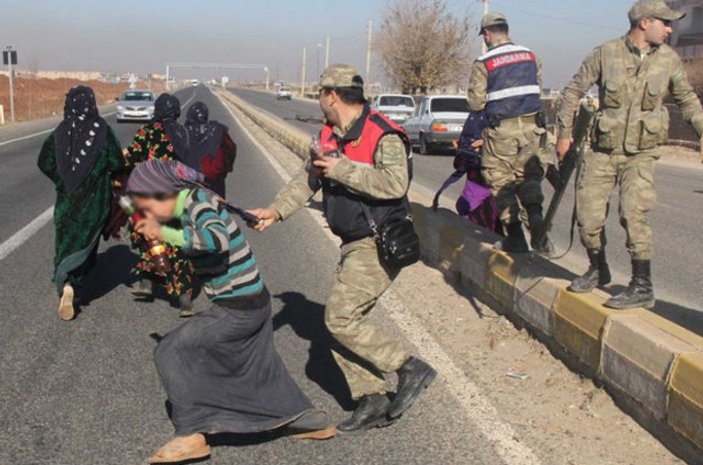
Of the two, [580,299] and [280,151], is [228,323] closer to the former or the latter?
[580,299]

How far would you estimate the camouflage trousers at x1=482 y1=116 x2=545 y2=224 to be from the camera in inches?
250

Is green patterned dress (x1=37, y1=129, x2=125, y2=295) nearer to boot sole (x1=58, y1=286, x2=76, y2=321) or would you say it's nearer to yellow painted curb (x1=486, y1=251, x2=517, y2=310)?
boot sole (x1=58, y1=286, x2=76, y2=321)

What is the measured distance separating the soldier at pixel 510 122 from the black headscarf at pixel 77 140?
2.93 m

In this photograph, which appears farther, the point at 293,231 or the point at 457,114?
the point at 457,114

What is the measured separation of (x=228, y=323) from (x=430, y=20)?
56194mm

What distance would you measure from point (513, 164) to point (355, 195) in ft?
8.85

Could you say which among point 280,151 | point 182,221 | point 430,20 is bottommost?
point 280,151

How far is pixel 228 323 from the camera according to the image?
373cm

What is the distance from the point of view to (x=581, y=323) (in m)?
A: 4.54

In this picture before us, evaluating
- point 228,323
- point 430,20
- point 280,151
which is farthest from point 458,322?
point 430,20

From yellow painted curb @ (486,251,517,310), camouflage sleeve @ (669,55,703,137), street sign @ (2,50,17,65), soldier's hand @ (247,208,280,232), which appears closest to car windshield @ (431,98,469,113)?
yellow painted curb @ (486,251,517,310)

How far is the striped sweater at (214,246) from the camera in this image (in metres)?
3.48

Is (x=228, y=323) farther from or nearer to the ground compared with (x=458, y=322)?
farther from the ground

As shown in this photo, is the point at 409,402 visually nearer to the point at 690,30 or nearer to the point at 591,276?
the point at 591,276
